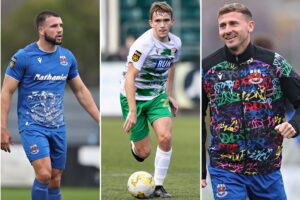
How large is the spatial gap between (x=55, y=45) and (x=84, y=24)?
82.0ft

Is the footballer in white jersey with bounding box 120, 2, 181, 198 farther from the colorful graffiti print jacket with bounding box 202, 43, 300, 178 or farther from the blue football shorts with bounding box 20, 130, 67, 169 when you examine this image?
the colorful graffiti print jacket with bounding box 202, 43, 300, 178

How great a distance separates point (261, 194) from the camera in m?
6.03

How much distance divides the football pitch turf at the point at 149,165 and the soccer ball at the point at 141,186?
0.11m

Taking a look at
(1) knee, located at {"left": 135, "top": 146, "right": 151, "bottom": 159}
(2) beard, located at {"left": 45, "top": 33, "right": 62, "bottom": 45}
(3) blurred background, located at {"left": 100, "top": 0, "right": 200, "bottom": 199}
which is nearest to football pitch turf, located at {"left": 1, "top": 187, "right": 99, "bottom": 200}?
(3) blurred background, located at {"left": 100, "top": 0, "right": 200, "bottom": 199}

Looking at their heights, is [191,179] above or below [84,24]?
below

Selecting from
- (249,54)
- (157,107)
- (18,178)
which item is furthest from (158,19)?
(18,178)

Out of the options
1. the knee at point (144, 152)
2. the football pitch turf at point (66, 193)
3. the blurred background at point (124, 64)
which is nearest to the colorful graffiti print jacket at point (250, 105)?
the knee at point (144, 152)

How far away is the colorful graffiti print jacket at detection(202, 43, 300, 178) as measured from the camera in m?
5.96

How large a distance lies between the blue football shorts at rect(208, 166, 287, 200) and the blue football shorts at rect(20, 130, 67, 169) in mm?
2148

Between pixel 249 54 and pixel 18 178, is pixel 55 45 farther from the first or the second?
pixel 18 178

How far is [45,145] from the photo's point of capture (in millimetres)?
7785

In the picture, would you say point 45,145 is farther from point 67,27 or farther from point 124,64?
point 67,27

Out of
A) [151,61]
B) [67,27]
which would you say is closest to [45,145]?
[151,61]

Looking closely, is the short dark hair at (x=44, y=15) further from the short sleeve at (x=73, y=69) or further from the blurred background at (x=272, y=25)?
the blurred background at (x=272, y=25)
